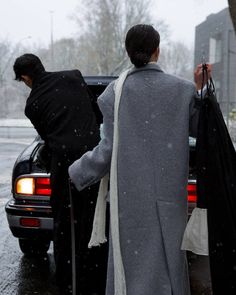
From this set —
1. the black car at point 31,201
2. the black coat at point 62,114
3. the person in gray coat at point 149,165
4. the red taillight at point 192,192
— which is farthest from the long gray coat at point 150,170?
the black car at point 31,201

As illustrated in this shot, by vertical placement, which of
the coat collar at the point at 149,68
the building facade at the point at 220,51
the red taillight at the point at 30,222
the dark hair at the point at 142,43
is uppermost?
the building facade at the point at 220,51

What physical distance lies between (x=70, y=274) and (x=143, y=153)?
130 centimetres

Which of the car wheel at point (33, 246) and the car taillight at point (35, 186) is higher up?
the car taillight at point (35, 186)

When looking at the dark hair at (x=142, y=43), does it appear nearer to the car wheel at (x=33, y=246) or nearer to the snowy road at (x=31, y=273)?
the snowy road at (x=31, y=273)

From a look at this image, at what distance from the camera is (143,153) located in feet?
8.30

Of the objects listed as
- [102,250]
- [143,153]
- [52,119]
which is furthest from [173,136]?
[102,250]

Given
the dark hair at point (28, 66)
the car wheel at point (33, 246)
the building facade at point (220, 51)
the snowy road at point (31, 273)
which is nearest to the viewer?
the dark hair at point (28, 66)

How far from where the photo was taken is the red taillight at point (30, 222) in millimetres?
4090

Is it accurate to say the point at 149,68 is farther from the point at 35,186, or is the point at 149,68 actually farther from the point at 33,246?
the point at 33,246

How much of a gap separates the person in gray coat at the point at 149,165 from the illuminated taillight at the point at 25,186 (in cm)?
155

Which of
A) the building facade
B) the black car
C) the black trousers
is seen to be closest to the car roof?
the black car

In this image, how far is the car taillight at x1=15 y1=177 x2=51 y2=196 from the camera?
4.08 meters

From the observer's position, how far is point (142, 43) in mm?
2561

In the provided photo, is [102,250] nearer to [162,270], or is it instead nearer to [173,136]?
[162,270]
